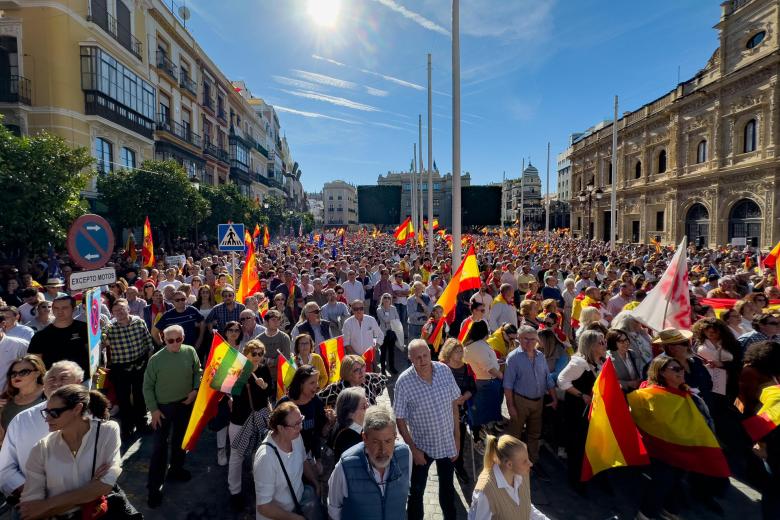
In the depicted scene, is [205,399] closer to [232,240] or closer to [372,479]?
[372,479]

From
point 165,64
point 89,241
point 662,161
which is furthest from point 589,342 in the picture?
point 662,161

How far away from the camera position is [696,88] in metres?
29.5

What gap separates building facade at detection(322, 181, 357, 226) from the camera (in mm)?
119438

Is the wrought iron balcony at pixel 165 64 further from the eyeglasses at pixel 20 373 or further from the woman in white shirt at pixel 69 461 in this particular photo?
the woman in white shirt at pixel 69 461

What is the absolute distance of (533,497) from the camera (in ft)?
13.5

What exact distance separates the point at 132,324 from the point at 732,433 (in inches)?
277

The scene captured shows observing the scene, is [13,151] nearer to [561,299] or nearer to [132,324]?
[132,324]

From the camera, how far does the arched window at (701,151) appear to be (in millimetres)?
29323

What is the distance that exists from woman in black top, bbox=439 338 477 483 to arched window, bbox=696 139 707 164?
3318 cm

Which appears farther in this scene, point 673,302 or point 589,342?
point 673,302

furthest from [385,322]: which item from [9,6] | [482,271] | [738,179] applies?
[738,179]

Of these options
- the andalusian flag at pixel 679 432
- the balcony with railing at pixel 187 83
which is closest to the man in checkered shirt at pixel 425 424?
the andalusian flag at pixel 679 432

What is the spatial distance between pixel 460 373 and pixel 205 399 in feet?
8.06

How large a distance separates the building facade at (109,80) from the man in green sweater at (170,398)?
18633 millimetres
